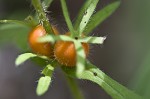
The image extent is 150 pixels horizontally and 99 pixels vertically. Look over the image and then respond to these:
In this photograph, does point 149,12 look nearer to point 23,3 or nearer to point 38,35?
point 38,35

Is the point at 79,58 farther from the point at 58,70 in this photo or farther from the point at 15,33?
the point at 58,70

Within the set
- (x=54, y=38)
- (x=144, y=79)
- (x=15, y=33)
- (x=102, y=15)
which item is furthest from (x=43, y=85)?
(x=15, y=33)

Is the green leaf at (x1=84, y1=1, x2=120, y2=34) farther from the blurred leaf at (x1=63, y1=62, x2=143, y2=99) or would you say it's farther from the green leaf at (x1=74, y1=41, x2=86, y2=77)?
the green leaf at (x1=74, y1=41, x2=86, y2=77)

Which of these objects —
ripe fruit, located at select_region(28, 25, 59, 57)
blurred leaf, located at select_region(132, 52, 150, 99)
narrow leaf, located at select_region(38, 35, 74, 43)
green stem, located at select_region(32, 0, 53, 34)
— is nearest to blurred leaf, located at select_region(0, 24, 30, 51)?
ripe fruit, located at select_region(28, 25, 59, 57)

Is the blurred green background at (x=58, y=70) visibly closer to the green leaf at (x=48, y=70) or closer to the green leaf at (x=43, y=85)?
the green leaf at (x=48, y=70)

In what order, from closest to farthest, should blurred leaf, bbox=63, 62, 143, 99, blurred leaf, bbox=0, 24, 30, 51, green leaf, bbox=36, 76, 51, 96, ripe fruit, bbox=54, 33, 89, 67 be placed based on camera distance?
1. green leaf, bbox=36, 76, 51, 96
2. ripe fruit, bbox=54, 33, 89, 67
3. blurred leaf, bbox=63, 62, 143, 99
4. blurred leaf, bbox=0, 24, 30, 51

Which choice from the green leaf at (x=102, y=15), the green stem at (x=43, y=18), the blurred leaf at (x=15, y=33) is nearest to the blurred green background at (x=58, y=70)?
the blurred leaf at (x=15, y=33)
